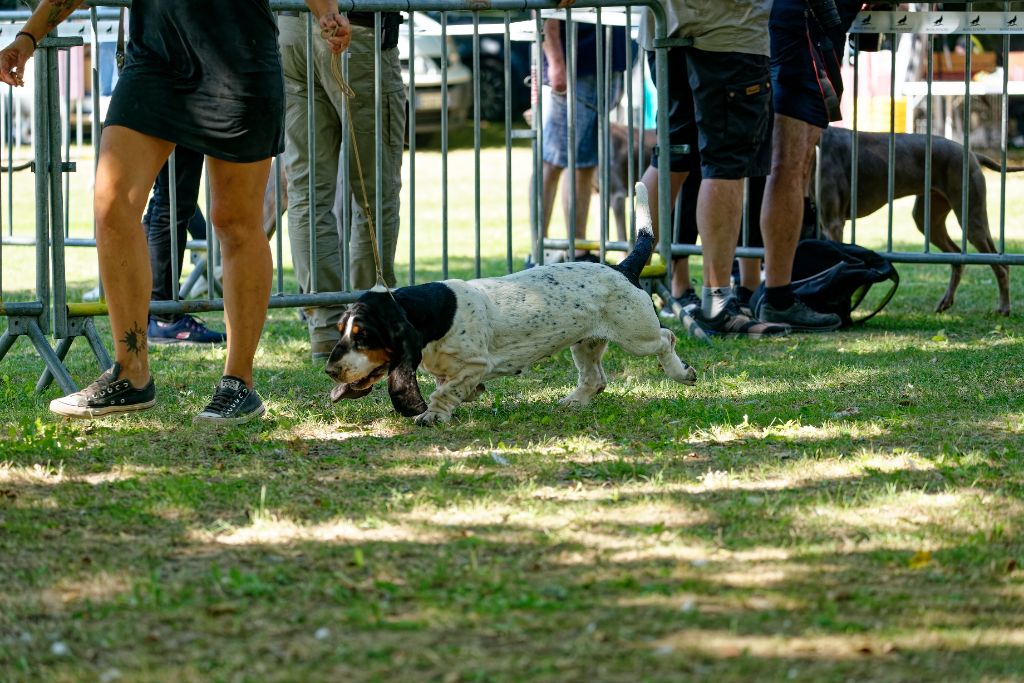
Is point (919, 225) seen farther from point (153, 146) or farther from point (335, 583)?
point (335, 583)

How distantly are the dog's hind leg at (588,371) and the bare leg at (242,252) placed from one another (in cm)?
111

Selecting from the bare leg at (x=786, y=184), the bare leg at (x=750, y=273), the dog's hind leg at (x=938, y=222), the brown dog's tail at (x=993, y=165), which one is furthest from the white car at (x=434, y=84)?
the bare leg at (x=786, y=184)

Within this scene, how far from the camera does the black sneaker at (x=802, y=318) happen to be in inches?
267

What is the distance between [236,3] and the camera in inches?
169

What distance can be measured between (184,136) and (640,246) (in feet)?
5.88

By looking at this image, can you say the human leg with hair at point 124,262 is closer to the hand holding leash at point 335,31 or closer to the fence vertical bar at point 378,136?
the hand holding leash at point 335,31

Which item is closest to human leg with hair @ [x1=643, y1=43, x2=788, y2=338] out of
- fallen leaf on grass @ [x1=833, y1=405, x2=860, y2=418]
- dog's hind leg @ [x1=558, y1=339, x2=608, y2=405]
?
dog's hind leg @ [x1=558, y1=339, x2=608, y2=405]

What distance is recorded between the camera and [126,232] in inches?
171

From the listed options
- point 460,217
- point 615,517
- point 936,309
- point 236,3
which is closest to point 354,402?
point 236,3

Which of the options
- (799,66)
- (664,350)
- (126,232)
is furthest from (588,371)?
(799,66)

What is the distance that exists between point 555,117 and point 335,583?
6124 mm

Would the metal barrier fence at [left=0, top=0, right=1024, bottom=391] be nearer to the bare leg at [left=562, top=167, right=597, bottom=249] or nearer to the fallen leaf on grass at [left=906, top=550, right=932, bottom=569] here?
the bare leg at [left=562, top=167, right=597, bottom=249]

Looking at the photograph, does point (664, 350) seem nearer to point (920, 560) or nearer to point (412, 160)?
point (412, 160)

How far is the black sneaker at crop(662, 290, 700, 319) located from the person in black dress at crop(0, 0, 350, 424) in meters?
2.61
